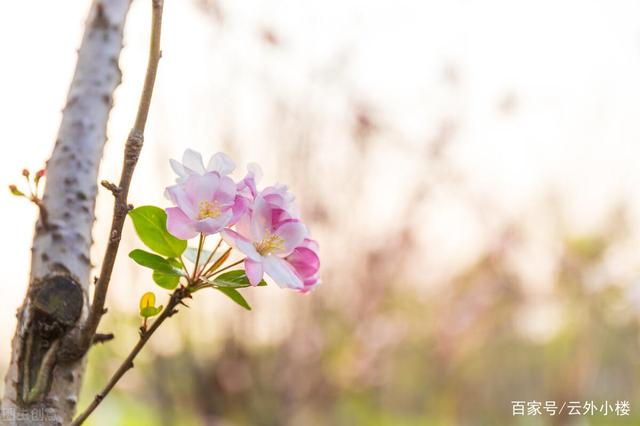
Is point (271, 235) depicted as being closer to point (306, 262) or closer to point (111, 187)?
point (306, 262)

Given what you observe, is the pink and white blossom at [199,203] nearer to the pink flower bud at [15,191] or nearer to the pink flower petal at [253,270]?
the pink flower petal at [253,270]

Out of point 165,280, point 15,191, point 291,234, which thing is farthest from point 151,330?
point 15,191

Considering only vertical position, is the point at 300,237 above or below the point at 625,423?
below

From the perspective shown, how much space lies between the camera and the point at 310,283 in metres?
0.83

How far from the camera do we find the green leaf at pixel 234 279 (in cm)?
78

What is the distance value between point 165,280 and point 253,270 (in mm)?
123

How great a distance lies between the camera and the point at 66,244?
3.10ft

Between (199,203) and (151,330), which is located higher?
(199,203)

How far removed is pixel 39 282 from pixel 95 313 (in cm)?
13

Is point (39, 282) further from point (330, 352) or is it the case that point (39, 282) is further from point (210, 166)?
point (330, 352)

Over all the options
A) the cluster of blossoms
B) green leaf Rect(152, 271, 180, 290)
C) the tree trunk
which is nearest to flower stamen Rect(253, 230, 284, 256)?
the cluster of blossoms

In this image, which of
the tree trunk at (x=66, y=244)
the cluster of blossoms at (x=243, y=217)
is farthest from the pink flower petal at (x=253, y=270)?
the tree trunk at (x=66, y=244)

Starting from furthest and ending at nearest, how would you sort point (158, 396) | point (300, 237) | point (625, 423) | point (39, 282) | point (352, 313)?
point (625, 423) < point (352, 313) < point (158, 396) < point (39, 282) < point (300, 237)

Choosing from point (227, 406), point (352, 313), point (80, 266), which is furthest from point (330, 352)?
point (80, 266)
